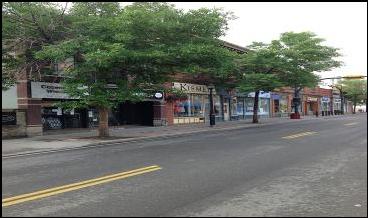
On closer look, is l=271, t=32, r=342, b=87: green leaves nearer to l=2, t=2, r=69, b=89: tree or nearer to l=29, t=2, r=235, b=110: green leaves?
l=29, t=2, r=235, b=110: green leaves

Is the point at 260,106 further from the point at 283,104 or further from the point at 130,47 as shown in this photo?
the point at 130,47

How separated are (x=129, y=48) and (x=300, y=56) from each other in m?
21.6

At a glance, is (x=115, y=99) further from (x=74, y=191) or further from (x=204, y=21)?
(x=74, y=191)

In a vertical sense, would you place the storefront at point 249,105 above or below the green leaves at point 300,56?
below

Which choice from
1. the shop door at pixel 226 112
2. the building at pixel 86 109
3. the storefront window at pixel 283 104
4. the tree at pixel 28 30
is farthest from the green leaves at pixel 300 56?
the tree at pixel 28 30

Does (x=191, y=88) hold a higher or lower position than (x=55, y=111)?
higher

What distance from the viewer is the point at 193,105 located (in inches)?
1581

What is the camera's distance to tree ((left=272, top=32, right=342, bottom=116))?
3841cm

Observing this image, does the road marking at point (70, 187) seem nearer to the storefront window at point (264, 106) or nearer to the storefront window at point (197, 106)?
the storefront window at point (197, 106)

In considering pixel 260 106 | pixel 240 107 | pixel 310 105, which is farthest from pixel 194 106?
pixel 310 105

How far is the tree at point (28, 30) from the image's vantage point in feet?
69.1

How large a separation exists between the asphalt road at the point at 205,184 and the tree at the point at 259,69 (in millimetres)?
22043

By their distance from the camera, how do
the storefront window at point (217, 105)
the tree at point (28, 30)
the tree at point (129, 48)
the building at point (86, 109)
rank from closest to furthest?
the tree at point (129, 48), the tree at point (28, 30), the building at point (86, 109), the storefront window at point (217, 105)

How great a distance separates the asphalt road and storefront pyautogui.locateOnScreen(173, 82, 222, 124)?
23.5 metres
